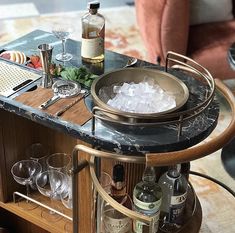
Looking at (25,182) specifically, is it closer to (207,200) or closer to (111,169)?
(111,169)

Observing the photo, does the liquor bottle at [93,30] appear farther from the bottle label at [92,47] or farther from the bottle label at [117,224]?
the bottle label at [117,224]

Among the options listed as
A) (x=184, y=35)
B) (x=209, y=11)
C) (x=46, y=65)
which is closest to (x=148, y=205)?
(x=46, y=65)

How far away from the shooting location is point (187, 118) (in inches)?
43.5

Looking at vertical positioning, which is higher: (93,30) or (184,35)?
(93,30)

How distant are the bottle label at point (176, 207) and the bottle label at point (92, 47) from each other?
46 centimetres

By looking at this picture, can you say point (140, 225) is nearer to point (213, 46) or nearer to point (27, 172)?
point (27, 172)

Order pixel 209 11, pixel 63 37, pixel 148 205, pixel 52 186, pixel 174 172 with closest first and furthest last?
pixel 148 205 → pixel 174 172 → pixel 52 186 → pixel 63 37 → pixel 209 11

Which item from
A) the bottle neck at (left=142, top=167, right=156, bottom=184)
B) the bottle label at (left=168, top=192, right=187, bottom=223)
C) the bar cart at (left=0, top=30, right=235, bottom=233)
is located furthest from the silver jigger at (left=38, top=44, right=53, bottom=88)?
the bottle label at (left=168, top=192, right=187, bottom=223)

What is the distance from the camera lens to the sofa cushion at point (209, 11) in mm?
2391

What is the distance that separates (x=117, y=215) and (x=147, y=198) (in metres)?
0.10

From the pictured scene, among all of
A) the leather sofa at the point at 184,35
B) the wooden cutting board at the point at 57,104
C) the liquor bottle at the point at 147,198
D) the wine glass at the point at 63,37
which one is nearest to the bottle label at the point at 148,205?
the liquor bottle at the point at 147,198

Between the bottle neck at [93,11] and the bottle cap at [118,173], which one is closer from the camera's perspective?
the bottle cap at [118,173]

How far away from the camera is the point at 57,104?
48.6 inches

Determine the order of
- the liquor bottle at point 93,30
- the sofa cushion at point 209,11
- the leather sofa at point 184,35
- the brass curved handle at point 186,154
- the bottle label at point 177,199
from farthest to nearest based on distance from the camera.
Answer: the sofa cushion at point 209,11 → the leather sofa at point 184,35 → the liquor bottle at point 93,30 → the bottle label at point 177,199 → the brass curved handle at point 186,154
